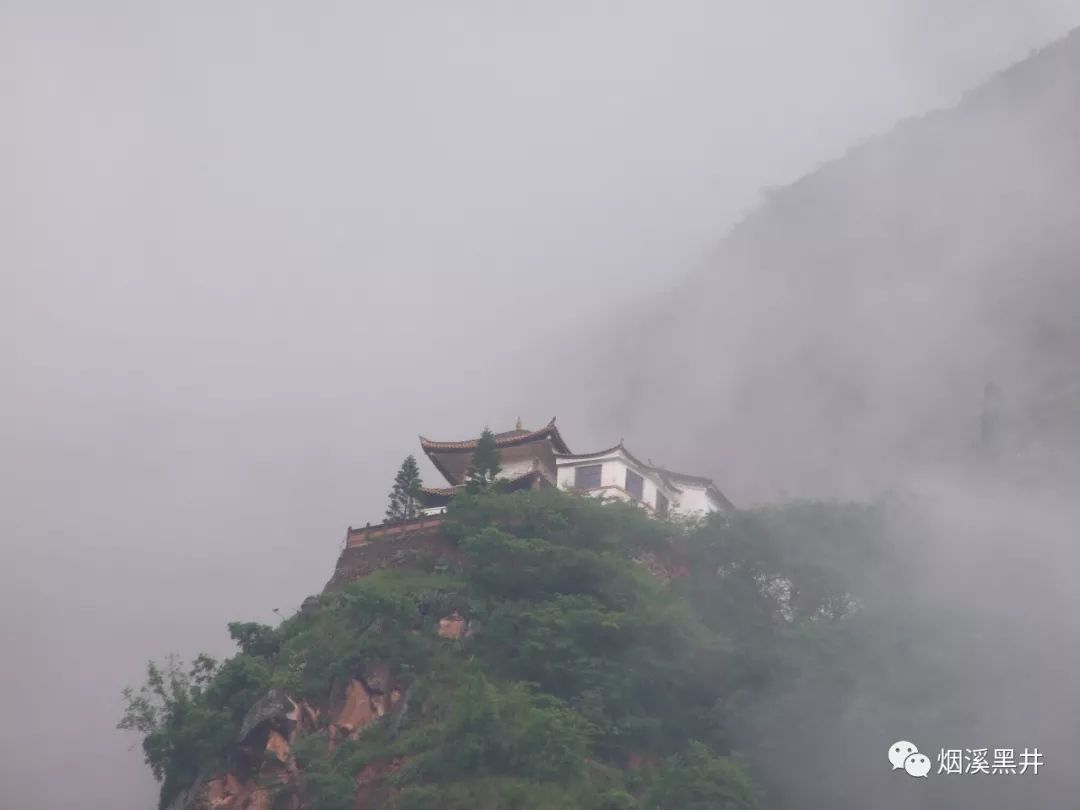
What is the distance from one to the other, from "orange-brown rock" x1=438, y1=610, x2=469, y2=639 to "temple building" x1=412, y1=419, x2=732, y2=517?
5.39 metres

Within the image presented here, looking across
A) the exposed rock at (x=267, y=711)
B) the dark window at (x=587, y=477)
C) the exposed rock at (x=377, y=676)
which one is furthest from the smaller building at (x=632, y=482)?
the exposed rock at (x=267, y=711)

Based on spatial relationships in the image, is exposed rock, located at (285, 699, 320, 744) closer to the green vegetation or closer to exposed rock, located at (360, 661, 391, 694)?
the green vegetation

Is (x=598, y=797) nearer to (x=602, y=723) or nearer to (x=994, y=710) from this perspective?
(x=602, y=723)

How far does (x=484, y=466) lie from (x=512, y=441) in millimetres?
3598

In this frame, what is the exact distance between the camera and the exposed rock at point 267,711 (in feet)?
105

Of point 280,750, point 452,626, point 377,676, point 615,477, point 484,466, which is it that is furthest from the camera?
point 615,477

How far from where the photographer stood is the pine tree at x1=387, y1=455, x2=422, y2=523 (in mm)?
40188

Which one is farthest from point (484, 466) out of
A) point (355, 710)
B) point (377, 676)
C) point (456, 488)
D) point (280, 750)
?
point (280, 750)

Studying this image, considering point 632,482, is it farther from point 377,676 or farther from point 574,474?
point 377,676

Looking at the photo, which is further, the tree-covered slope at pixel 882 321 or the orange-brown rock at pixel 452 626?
the tree-covered slope at pixel 882 321

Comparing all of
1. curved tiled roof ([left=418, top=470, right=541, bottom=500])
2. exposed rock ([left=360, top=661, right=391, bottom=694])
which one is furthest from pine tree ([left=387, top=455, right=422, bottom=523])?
exposed rock ([left=360, top=661, right=391, bottom=694])

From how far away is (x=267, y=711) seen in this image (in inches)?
1267

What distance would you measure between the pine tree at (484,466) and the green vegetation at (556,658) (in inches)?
55.8

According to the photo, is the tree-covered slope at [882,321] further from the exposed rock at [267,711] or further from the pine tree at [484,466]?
the exposed rock at [267,711]
